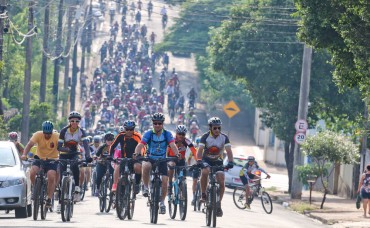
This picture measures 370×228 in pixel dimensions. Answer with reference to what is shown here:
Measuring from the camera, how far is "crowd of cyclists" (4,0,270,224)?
25.8m

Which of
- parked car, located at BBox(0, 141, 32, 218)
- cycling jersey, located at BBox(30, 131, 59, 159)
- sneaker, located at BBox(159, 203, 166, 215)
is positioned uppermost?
cycling jersey, located at BBox(30, 131, 59, 159)

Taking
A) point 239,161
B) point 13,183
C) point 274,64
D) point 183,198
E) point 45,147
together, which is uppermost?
point 274,64

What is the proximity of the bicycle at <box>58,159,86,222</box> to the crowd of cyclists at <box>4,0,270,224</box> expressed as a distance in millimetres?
181

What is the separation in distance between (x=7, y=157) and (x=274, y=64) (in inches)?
1111

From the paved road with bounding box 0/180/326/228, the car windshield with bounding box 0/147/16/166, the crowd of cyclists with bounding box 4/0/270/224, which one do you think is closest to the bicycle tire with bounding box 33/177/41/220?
the paved road with bounding box 0/180/326/228

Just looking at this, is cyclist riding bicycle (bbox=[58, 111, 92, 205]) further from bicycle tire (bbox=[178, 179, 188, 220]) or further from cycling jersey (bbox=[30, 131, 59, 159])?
bicycle tire (bbox=[178, 179, 188, 220])

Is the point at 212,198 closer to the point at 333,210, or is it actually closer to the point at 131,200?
the point at 131,200

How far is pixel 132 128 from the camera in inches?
1078

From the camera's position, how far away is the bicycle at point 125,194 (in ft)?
84.0

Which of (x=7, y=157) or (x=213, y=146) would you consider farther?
(x=213, y=146)

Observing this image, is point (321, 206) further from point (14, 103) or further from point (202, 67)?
point (202, 67)

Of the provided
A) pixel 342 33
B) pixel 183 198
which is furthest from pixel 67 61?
pixel 183 198

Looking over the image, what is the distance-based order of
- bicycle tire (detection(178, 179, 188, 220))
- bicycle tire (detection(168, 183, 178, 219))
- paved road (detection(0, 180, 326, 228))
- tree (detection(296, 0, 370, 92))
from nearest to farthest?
paved road (detection(0, 180, 326, 228)) → bicycle tire (detection(178, 179, 188, 220)) → bicycle tire (detection(168, 183, 178, 219)) → tree (detection(296, 0, 370, 92))

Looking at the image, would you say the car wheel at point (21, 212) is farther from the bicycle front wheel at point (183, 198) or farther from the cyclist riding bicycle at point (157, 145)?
the bicycle front wheel at point (183, 198)
